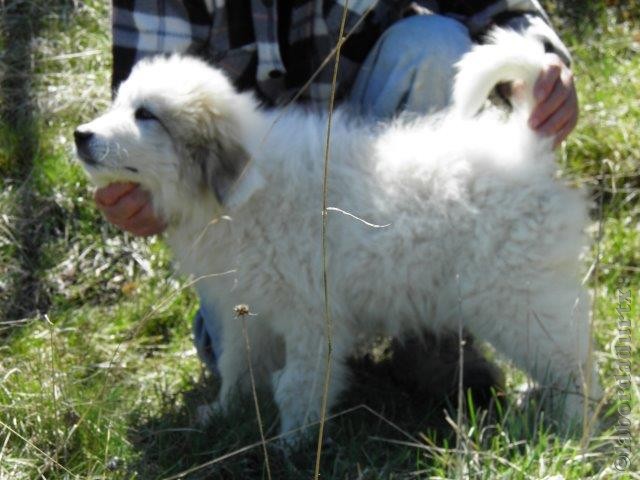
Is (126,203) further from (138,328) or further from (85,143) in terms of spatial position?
(138,328)

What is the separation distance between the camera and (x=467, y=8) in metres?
3.35

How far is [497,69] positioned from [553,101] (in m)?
0.24

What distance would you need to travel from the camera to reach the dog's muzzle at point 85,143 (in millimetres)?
2547

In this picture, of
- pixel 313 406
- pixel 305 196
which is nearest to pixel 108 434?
pixel 313 406

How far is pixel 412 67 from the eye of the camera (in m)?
3.08

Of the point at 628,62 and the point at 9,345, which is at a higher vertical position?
the point at 628,62

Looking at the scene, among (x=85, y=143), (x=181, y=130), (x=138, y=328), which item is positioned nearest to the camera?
(x=138, y=328)

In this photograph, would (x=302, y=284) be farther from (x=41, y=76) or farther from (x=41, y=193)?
(x=41, y=76)

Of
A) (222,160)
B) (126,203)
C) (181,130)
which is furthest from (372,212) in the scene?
(126,203)

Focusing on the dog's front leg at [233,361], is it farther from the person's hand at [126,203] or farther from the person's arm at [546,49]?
the person's arm at [546,49]

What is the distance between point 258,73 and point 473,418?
4.46 ft

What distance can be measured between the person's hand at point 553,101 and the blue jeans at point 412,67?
36 cm

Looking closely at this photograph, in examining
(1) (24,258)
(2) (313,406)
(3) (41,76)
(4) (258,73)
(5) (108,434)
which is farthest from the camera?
(3) (41,76)

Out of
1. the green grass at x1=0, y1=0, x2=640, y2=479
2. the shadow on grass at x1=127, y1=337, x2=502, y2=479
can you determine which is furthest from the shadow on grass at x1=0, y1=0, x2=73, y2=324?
the shadow on grass at x1=127, y1=337, x2=502, y2=479
